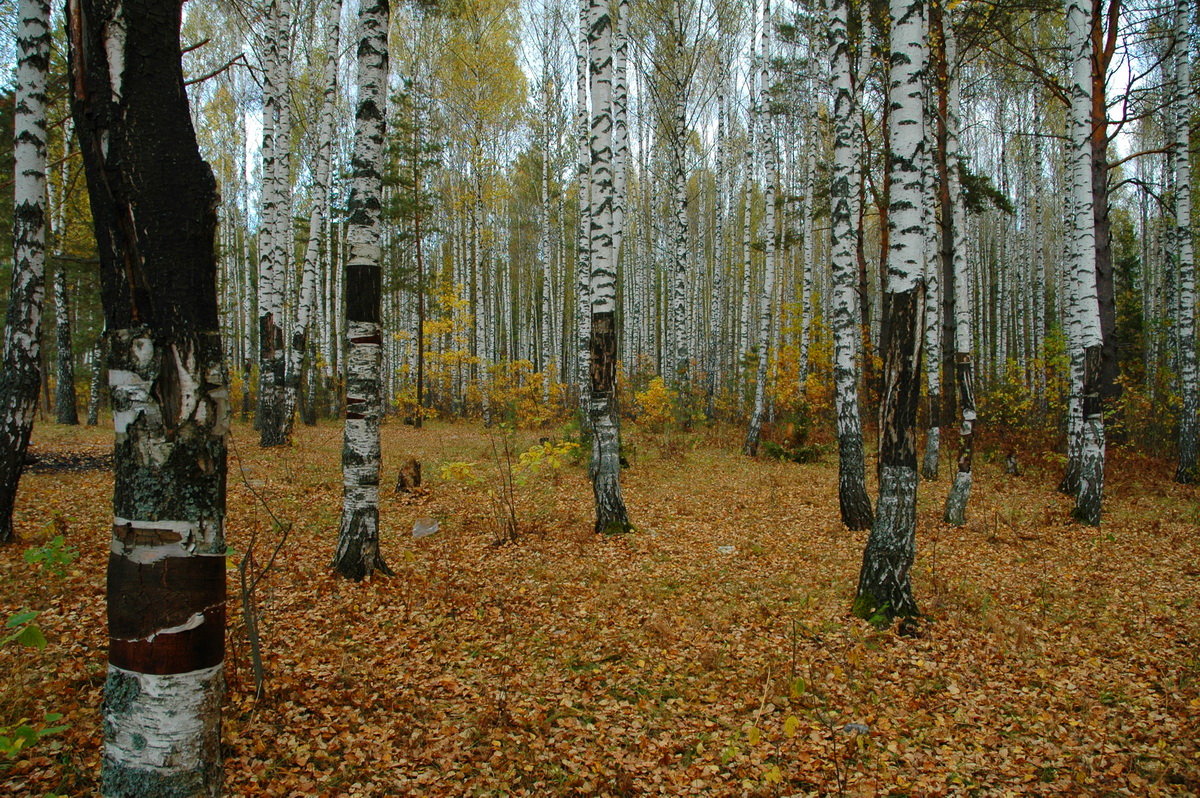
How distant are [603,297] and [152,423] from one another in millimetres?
5590

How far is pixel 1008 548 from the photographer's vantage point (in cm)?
700

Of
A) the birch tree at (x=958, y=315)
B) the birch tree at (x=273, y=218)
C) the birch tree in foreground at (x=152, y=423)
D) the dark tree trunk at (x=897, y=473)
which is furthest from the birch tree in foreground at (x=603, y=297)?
the birch tree at (x=273, y=218)

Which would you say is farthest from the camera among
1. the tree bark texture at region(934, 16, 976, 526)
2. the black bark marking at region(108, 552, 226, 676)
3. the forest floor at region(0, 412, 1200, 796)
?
the tree bark texture at region(934, 16, 976, 526)

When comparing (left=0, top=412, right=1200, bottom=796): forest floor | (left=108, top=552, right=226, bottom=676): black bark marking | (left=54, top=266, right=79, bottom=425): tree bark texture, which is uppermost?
(left=54, top=266, right=79, bottom=425): tree bark texture

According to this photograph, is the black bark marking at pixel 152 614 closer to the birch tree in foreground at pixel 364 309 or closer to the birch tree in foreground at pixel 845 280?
the birch tree in foreground at pixel 364 309

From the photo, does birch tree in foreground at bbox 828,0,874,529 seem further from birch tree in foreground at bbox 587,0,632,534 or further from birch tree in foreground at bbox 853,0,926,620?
birch tree in foreground at bbox 587,0,632,534

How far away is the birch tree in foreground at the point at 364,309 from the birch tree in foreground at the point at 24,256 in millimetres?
3046

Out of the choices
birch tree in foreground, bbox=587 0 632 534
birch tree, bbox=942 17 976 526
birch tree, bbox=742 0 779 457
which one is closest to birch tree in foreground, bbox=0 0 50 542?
birch tree in foreground, bbox=587 0 632 534

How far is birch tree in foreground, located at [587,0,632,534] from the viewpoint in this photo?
23.1ft

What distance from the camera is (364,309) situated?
17.1 ft

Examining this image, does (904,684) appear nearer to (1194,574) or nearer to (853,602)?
(853,602)

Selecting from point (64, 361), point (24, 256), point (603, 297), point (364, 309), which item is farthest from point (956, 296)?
point (64, 361)

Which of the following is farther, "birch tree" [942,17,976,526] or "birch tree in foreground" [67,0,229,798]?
"birch tree" [942,17,976,526]

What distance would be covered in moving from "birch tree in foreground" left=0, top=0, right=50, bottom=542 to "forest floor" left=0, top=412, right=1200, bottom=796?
0.79m
